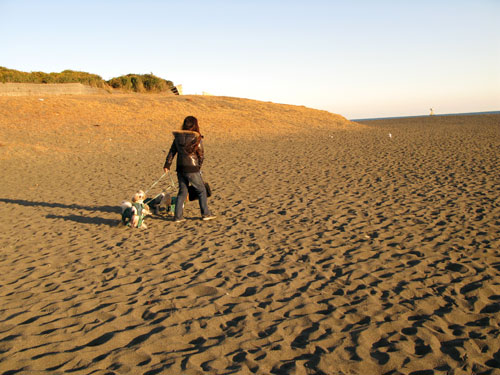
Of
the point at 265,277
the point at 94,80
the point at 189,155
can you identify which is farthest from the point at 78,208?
the point at 94,80

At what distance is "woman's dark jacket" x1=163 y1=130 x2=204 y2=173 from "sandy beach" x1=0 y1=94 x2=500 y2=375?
112 cm

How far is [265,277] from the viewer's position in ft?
14.9

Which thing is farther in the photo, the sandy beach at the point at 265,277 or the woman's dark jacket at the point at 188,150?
the woman's dark jacket at the point at 188,150

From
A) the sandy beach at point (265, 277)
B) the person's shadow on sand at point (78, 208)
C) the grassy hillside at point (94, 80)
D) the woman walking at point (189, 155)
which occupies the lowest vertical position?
the person's shadow on sand at point (78, 208)

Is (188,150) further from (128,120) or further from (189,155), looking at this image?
(128,120)

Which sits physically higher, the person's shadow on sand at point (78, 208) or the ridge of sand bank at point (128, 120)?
the ridge of sand bank at point (128, 120)

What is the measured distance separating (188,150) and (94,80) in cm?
3765

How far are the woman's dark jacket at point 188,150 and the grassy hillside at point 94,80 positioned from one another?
35836 mm

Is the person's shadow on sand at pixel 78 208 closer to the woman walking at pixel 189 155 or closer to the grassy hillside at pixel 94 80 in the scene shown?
the woman walking at pixel 189 155

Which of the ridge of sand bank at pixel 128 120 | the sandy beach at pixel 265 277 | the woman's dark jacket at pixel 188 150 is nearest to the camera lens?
the sandy beach at pixel 265 277

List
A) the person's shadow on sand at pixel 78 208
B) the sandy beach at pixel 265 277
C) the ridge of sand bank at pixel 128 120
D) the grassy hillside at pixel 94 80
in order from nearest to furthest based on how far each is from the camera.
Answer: the sandy beach at pixel 265 277, the person's shadow on sand at pixel 78 208, the ridge of sand bank at pixel 128 120, the grassy hillside at pixel 94 80

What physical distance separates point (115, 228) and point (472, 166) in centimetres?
1030

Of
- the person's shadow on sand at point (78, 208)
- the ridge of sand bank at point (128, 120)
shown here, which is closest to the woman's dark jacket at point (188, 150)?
the person's shadow on sand at point (78, 208)

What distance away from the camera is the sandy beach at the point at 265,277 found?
3.06 m
